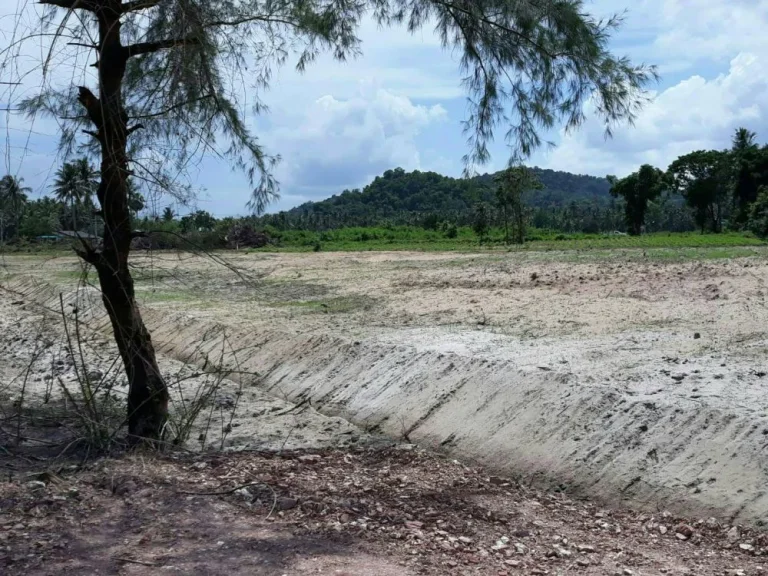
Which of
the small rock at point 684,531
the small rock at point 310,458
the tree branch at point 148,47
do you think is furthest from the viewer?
the small rock at point 310,458

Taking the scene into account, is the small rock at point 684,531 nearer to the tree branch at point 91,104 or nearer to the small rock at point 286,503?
the small rock at point 286,503

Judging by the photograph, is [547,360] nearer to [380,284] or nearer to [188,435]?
[188,435]

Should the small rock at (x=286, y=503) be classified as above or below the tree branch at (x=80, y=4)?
below

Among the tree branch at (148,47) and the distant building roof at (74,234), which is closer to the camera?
the distant building roof at (74,234)

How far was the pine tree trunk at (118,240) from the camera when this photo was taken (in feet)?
22.9


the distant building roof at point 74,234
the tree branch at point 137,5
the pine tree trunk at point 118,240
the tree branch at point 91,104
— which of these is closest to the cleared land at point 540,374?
the pine tree trunk at point 118,240

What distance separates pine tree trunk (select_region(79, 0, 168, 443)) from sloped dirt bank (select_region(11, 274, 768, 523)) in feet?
8.29

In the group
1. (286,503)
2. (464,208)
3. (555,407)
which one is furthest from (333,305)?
(464,208)

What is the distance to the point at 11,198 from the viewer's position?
233 inches

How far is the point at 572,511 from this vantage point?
6555mm

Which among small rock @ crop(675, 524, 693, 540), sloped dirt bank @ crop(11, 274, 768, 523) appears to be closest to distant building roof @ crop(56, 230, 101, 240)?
sloped dirt bank @ crop(11, 274, 768, 523)

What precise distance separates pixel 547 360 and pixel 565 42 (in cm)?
359

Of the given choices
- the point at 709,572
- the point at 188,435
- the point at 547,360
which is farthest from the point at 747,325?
the point at 188,435

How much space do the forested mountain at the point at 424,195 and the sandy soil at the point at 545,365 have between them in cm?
184
